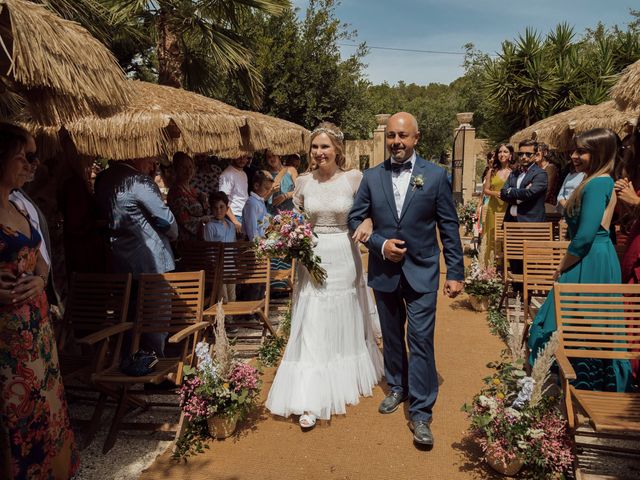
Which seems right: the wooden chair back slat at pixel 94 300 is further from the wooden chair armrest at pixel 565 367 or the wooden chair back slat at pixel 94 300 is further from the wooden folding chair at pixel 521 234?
the wooden folding chair at pixel 521 234

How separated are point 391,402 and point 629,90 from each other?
2.86 m

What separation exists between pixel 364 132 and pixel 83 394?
2125 centimetres

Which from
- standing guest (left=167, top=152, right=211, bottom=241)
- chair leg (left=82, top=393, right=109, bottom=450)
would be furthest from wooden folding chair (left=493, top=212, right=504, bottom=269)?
chair leg (left=82, top=393, right=109, bottom=450)

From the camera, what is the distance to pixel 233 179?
7680mm

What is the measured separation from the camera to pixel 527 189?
667 centimetres

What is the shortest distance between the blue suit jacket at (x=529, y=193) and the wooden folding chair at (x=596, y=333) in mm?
3320

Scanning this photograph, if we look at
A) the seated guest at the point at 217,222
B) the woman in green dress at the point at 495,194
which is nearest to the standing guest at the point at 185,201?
the seated guest at the point at 217,222

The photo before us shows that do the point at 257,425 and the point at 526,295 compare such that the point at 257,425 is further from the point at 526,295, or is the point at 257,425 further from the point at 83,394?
the point at 526,295

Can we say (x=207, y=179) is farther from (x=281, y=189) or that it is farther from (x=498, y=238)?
(x=498, y=238)

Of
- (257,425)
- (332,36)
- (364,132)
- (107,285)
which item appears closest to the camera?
(257,425)

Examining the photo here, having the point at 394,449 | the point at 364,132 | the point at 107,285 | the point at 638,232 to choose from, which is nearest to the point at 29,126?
the point at 107,285

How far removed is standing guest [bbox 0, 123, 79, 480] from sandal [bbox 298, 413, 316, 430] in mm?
1619

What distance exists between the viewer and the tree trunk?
8.64 metres

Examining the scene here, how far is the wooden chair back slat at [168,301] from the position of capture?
4246mm
